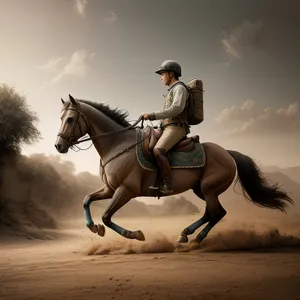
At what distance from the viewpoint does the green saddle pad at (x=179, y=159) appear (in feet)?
23.1

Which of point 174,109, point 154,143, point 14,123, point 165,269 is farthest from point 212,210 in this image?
point 14,123

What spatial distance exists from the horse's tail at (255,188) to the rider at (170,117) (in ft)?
4.76

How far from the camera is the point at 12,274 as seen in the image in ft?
17.7

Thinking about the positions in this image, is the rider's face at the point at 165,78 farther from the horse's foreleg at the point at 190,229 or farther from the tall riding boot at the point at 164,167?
the horse's foreleg at the point at 190,229

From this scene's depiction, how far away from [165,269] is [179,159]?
2369 millimetres

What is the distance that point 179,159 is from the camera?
7.18 metres

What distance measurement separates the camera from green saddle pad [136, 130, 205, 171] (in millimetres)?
7044

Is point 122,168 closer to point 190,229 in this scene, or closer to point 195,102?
point 190,229

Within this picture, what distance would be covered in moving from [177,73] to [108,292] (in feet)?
14.8

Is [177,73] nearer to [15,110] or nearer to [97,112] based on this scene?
[97,112]

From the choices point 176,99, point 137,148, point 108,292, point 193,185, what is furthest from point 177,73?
point 108,292

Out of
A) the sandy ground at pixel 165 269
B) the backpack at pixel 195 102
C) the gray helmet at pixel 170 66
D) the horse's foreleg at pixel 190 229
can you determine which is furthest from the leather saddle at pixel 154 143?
the sandy ground at pixel 165 269

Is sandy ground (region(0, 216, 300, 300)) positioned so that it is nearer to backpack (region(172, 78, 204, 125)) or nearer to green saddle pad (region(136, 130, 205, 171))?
green saddle pad (region(136, 130, 205, 171))

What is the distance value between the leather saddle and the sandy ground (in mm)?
1731
